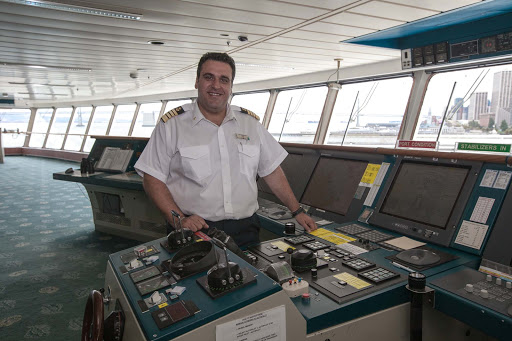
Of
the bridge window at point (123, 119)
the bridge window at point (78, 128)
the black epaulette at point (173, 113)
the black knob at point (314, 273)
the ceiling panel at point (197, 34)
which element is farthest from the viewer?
the bridge window at point (78, 128)

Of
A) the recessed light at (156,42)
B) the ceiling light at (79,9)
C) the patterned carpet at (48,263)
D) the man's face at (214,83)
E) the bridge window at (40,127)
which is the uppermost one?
the ceiling light at (79,9)

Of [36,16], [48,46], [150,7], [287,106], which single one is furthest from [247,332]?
[287,106]

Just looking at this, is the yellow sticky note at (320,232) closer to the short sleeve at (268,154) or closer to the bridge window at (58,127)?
the short sleeve at (268,154)

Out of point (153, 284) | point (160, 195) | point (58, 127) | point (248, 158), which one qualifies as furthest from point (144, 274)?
point (58, 127)

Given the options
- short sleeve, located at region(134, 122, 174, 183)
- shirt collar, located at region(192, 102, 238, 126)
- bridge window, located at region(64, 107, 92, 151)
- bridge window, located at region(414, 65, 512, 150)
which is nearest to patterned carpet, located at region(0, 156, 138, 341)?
short sleeve, located at region(134, 122, 174, 183)

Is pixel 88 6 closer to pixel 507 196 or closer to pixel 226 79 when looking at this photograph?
pixel 226 79

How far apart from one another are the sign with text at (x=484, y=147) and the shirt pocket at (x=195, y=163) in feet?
4.36

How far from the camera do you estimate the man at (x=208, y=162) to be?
1.96 m

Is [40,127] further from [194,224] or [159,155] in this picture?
[194,224]

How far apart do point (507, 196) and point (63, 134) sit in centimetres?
1645

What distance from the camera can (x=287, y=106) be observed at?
880cm

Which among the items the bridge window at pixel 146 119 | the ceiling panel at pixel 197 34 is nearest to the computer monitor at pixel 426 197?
the ceiling panel at pixel 197 34

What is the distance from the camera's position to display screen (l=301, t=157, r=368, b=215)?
7.72ft

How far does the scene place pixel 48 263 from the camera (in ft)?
12.1
